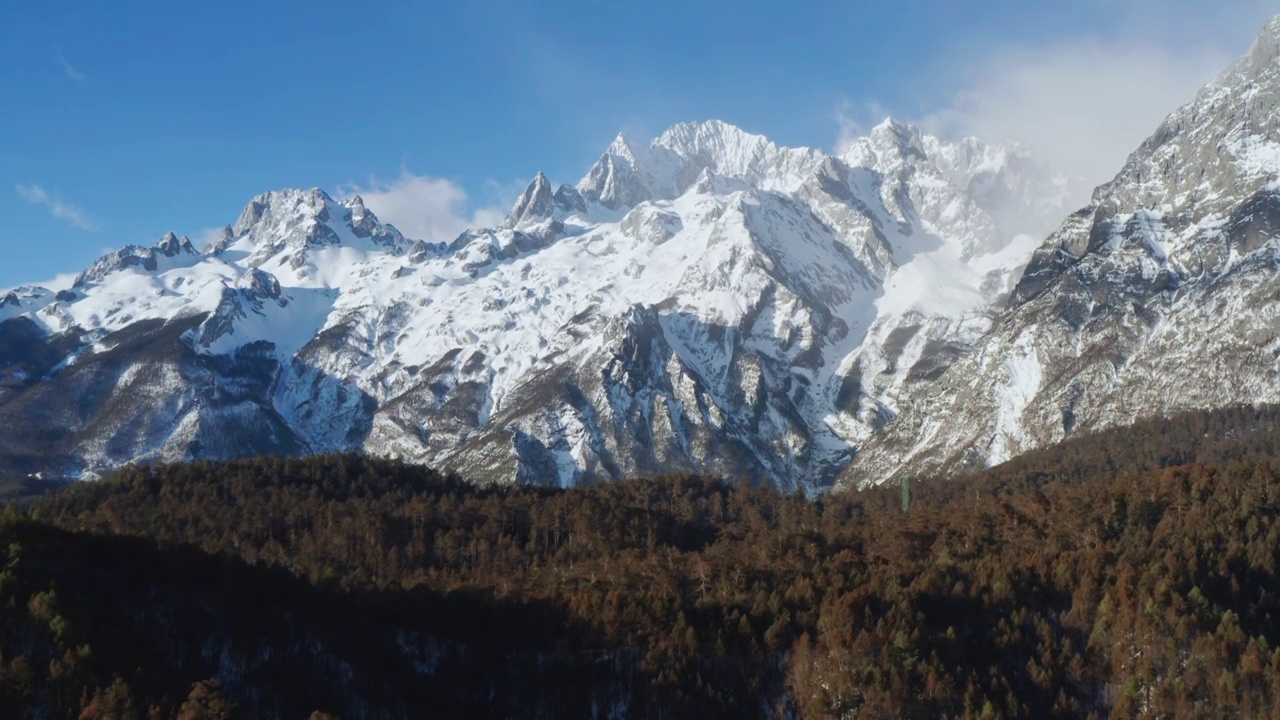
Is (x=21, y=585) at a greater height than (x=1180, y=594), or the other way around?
(x=21, y=585)

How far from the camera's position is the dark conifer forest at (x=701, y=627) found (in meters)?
84.0

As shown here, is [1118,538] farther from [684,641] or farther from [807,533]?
[684,641]

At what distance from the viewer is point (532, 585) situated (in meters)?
120

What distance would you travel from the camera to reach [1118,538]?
12575 centimetres

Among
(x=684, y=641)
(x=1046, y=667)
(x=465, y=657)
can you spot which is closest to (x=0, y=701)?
(x=465, y=657)

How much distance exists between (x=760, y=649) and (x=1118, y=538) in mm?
50711

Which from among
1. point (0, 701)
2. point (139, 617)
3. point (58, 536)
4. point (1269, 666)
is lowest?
point (1269, 666)

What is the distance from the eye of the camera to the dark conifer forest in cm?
8400

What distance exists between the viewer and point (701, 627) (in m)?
102

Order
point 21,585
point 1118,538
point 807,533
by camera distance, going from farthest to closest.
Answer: point 807,533, point 1118,538, point 21,585

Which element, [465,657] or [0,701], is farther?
[465,657]

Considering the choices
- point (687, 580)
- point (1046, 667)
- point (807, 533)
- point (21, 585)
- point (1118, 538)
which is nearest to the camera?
point (21, 585)

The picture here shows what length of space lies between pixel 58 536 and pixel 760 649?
2456 inches

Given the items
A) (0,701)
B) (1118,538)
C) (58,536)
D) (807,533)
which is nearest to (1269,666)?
(1118,538)
